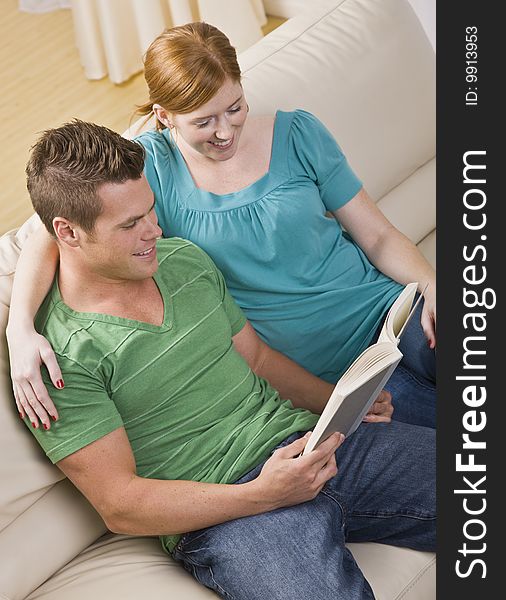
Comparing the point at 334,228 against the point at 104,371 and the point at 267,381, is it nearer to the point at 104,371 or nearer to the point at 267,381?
the point at 267,381

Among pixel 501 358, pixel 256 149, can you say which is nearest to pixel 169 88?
pixel 256 149

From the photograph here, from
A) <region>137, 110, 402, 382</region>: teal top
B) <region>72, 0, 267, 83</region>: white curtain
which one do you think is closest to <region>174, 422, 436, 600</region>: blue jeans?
<region>137, 110, 402, 382</region>: teal top

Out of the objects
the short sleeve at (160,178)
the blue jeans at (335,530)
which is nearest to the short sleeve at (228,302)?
the short sleeve at (160,178)

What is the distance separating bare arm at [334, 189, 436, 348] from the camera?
2174mm

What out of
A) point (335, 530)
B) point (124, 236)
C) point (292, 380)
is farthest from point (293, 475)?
point (124, 236)

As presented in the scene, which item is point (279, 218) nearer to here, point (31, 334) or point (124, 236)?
point (124, 236)

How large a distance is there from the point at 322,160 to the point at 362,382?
0.68 meters

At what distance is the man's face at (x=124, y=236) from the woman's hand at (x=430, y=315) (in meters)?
0.63

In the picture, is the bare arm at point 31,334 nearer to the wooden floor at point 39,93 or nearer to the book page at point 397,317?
the book page at point 397,317

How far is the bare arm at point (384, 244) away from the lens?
217cm

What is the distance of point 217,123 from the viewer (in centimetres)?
196

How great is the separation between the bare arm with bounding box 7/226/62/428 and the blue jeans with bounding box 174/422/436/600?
348mm

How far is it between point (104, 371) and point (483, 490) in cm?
68

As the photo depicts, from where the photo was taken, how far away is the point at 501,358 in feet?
6.15
